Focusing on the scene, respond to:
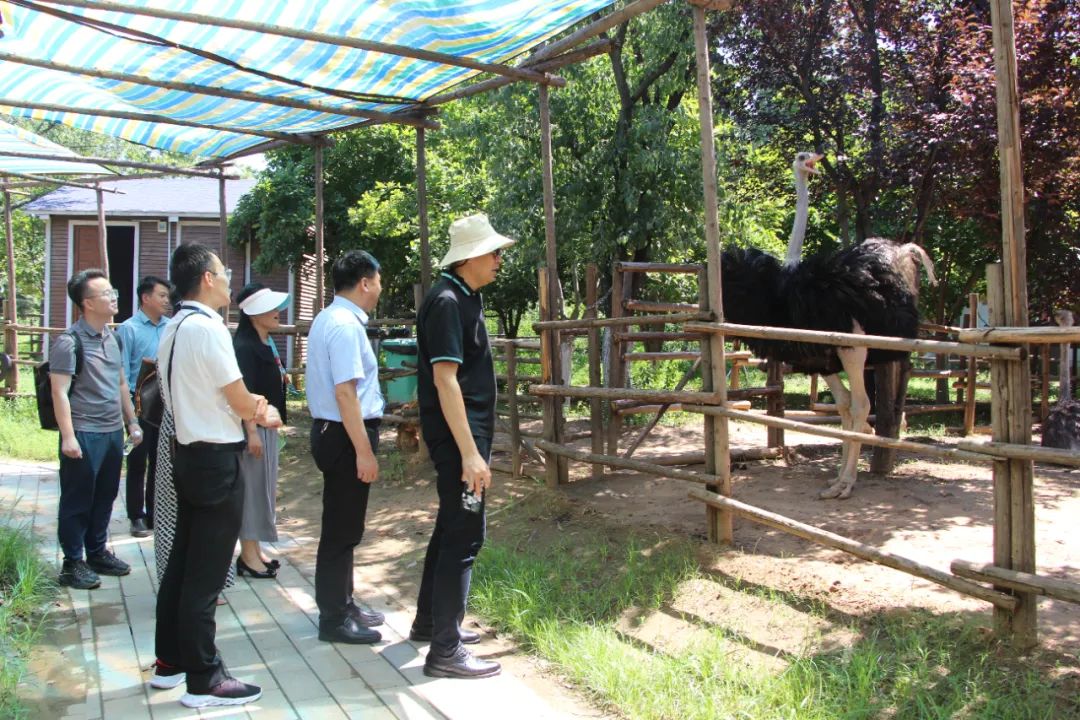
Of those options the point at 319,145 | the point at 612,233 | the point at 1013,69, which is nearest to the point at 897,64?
the point at 612,233

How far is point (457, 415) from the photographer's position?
347cm

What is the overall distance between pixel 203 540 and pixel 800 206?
4.82 metres

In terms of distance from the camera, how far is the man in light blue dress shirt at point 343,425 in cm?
375

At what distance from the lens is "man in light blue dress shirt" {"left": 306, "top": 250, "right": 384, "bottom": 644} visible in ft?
12.3

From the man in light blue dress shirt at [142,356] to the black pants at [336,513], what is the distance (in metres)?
2.13

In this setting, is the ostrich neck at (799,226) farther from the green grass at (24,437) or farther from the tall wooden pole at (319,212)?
the green grass at (24,437)

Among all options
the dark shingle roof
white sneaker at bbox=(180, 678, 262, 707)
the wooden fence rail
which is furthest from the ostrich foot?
the dark shingle roof

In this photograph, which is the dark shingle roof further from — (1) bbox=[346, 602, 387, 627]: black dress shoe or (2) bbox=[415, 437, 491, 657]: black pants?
(2) bbox=[415, 437, 491, 657]: black pants

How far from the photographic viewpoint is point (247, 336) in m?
4.66

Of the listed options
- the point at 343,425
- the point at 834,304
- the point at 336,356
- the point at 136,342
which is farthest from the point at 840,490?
the point at 136,342

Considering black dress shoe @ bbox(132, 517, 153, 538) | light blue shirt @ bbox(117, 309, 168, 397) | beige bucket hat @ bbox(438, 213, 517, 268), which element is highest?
beige bucket hat @ bbox(438, 213, 517, 268)

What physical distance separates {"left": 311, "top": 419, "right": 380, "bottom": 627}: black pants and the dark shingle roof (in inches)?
559

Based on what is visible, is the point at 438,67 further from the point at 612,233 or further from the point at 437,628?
the point at 612,233

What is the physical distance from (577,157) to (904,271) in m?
5.38
